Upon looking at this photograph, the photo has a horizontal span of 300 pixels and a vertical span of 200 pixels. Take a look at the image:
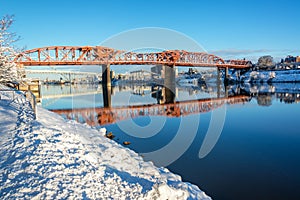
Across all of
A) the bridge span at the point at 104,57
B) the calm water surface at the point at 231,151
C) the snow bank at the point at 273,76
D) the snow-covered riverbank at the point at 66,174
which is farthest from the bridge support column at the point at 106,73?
the snow-covered riverbank at the point at 66,174

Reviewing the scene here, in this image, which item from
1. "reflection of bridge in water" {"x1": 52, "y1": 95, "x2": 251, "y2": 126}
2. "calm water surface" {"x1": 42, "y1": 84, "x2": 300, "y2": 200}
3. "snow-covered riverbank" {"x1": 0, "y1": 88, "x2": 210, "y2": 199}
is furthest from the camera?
"reflection of bridge in water" {"x1": 52, "y1": 95, "x2": 251, "y2": 126}

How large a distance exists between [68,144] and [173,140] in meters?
8.05

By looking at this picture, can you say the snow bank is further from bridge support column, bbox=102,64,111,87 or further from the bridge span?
bridge support column, bbox=102,64,111,87

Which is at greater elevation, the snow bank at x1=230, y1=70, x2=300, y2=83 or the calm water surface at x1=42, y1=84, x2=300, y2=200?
the snow bank at x1=230, y1=70, x2=300, y2=83

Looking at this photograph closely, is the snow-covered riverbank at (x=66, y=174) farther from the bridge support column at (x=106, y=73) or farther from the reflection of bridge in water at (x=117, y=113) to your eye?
the bridge support column at (x=106, y=73)

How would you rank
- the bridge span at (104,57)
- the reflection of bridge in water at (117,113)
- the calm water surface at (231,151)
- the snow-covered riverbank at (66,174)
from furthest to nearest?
1. the bridge span at (104,57)
2. the reflection of bridge in water at (117,113)
3. the calm water surface at (231,151)
4. the snow-covered riverbank at (66,174)

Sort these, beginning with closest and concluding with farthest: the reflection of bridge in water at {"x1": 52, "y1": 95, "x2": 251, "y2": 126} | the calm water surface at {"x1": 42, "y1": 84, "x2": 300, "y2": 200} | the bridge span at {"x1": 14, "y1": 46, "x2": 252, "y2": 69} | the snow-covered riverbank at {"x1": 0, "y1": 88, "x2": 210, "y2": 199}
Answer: the snow-covered riverbank at {"x1": 0, "y1": 88, "x2": 210, "y2": 199} < the calm water surface at {"x1": 42, "y1": 84, "x2": 300, "y2": 200} < the reflection of bridge in water at {"x1": 52, "y1": 95, "x2": 251, "y2": 126} < the bridge span at {"x1": 14, "y1": 46, "x2": 252, "y2": 69}

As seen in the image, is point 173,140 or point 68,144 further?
point 173,140

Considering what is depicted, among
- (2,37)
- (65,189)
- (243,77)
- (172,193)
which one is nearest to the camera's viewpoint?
(65,189)

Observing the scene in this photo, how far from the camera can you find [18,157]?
6305 millimetres

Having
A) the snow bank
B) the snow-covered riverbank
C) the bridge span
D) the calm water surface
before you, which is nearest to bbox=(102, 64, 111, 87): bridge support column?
the bridge span

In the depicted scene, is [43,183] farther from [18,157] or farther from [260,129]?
[260,129]

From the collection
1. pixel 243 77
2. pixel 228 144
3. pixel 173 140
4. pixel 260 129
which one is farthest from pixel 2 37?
pixel 243 77

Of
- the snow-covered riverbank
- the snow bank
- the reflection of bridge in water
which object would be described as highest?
the snow bank
